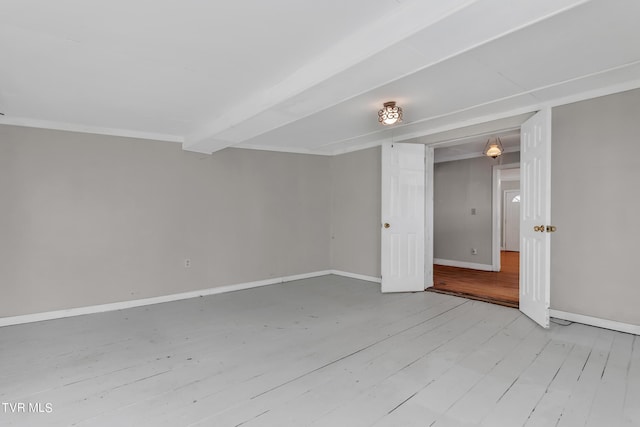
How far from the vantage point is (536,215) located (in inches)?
127

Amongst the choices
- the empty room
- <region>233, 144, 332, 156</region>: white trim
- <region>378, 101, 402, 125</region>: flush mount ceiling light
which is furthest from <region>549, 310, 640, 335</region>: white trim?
<region>233, 144, 332, 156</region>: white trim

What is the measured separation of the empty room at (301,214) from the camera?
1.82 meters

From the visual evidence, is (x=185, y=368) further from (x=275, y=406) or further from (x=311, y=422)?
(x=311, y=422)

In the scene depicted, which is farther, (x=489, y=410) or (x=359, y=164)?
(x=359, y=164)

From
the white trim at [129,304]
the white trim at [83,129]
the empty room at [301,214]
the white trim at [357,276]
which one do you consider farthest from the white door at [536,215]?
the white trim at [83,129]

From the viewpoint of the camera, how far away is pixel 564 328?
3.06 meters

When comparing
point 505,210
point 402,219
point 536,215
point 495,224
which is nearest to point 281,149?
point 402,219

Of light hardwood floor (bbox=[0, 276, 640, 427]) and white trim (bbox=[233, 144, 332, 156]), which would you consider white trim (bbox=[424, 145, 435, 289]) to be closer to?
light hardwood floor (bbox=[0, 276, 640, 427])

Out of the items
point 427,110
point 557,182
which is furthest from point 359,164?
point 557,182

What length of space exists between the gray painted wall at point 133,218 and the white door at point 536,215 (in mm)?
3190

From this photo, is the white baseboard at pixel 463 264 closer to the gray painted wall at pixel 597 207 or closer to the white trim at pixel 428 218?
the white trim at pixel 428 218

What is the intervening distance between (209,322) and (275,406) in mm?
1705

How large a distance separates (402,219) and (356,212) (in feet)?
3.52

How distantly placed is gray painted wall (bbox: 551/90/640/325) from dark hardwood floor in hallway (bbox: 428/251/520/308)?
0.76 m
